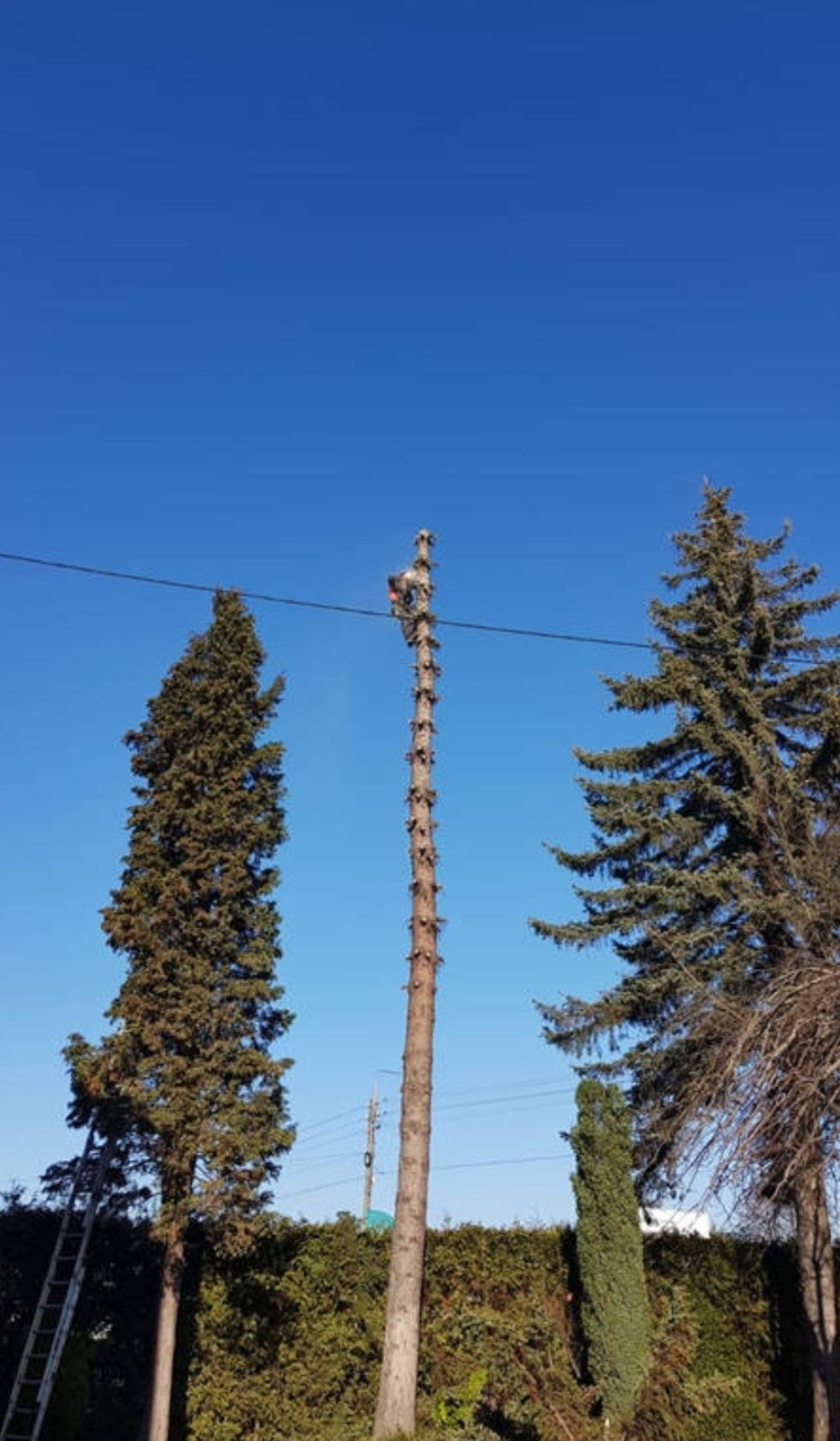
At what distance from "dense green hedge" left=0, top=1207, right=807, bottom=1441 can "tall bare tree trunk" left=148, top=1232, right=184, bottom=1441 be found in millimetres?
648

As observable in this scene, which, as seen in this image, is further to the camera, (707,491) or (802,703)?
(707,491)

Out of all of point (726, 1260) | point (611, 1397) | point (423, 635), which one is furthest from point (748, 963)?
point (423, 635)

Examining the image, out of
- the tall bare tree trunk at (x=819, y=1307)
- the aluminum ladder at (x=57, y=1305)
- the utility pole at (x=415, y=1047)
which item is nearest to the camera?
the utility pole at (x=415, y=1047)

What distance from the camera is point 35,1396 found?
10.6 meters

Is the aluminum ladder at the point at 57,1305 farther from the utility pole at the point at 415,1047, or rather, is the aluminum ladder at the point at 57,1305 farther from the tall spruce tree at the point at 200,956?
the utility pole at the point at 415,1047

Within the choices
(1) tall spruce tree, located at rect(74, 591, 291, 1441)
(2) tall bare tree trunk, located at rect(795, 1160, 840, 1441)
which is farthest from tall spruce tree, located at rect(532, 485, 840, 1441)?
(1) tall spruce tree, located at rect(74, 591, 291, 1441)

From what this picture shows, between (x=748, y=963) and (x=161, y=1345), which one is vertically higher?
(x=748, y=963)

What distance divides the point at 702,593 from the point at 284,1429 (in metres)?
Result: 11.8

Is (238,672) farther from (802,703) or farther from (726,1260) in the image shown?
(726,1260)

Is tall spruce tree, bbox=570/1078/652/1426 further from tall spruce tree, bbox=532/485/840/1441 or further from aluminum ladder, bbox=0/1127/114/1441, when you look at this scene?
aluminum ladder, bbox=0/1127/114/1441

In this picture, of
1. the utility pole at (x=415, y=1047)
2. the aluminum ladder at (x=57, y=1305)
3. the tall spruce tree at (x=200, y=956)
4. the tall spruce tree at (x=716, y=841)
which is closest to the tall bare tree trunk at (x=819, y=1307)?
the tall spruce tree at (x=716, y=841)

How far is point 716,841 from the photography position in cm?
1450

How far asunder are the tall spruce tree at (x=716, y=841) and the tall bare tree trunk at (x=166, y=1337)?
204 inches

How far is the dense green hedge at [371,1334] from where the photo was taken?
1095 cm
